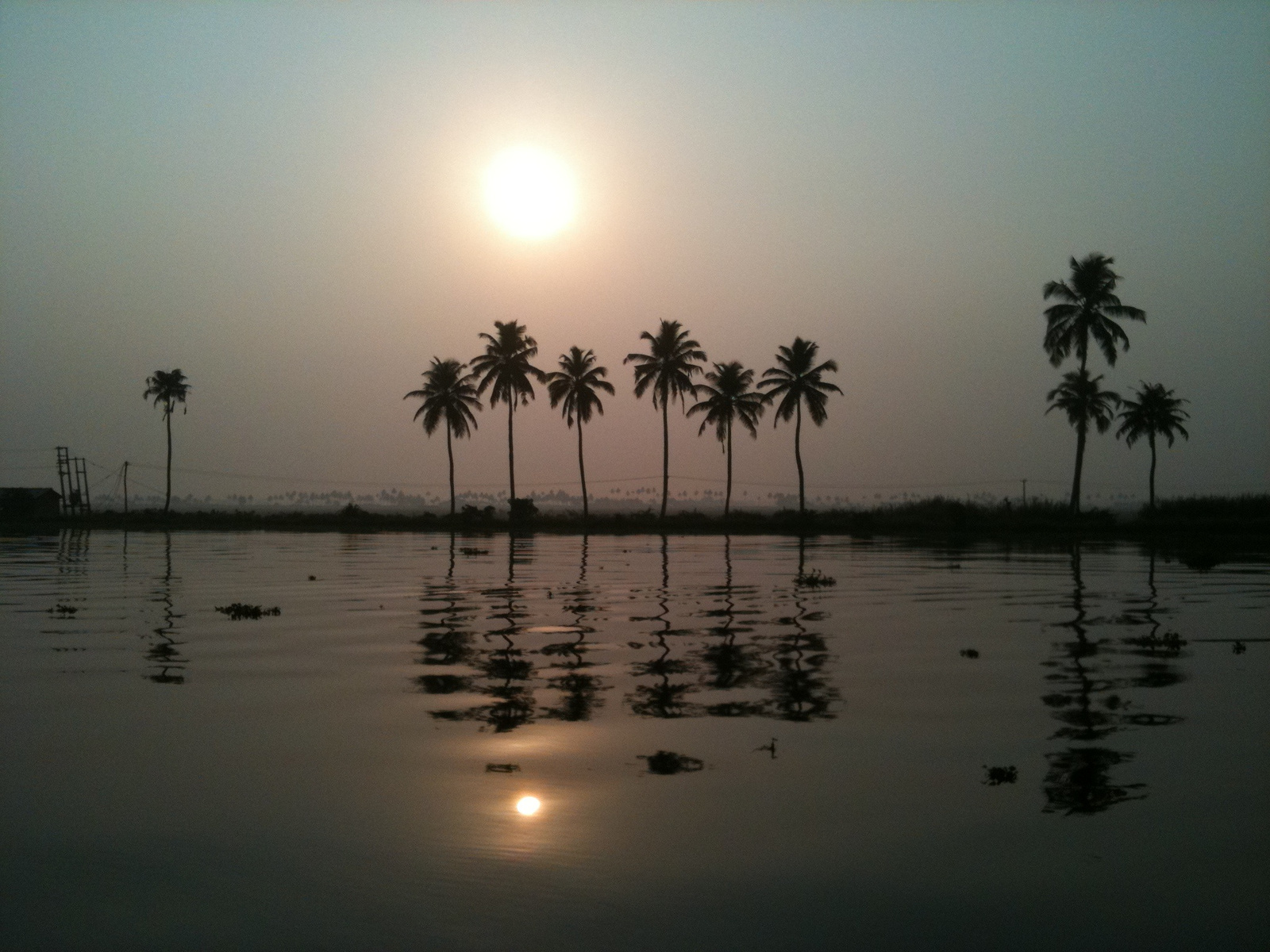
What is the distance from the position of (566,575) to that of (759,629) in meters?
14.6

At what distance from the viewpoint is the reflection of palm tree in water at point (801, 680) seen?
12.2 metres

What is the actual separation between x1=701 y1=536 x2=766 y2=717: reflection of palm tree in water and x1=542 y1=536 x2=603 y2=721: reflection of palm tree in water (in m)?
1.42

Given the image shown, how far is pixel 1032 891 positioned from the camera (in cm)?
682

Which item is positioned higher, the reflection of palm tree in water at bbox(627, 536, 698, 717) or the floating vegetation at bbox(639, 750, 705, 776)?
the reflection of palm tree in water at bbox(627, 536, 698, 717)

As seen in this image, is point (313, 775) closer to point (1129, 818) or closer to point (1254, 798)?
point (1129, 818)

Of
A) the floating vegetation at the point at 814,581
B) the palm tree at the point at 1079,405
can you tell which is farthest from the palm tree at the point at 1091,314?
the floating vegetation at the point at 814,581

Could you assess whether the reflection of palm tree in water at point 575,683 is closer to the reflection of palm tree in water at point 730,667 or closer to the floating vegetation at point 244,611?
the reflection of palm tree in water at point 730,667

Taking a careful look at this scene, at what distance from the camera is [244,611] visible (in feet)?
71.6

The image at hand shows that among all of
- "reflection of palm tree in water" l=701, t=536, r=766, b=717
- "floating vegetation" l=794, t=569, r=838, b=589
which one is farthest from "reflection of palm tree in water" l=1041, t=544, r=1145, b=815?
"floating vegetation" l=794, t=569, r=838, b=589

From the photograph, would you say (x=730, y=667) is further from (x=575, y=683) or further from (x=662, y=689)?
(x=575, y=683)

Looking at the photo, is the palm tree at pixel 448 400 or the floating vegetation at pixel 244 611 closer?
the floating vegetation at pixel 244 611

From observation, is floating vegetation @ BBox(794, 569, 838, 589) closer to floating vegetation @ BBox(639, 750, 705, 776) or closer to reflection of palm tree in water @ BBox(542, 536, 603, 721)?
reflection of palm tree in water @ BBox(542, 536, 603, 721)

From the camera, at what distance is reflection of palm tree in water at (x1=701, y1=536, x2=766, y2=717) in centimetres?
1225

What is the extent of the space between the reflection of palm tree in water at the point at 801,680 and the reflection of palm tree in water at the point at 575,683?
2158 mm
